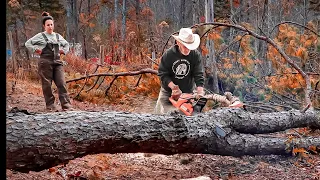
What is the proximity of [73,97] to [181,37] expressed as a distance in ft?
7.37

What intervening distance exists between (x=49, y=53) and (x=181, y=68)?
1290mm

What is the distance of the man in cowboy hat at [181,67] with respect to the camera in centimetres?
254

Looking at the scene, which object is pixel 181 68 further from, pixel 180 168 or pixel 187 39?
pixel 180 168

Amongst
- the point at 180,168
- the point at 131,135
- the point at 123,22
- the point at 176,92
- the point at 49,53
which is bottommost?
the point at 180,168

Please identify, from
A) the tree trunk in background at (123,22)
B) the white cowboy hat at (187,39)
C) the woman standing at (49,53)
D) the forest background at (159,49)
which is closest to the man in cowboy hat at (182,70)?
the white cowboy hat at (187,39)

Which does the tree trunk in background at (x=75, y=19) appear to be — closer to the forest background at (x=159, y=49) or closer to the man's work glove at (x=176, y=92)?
the forest background at (x=159, y=49)

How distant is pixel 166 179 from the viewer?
2080 millimetres

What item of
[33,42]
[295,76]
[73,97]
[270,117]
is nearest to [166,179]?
[270,117]

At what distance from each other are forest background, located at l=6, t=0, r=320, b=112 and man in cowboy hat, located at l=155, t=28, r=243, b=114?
361 mm

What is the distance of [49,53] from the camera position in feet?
10.6

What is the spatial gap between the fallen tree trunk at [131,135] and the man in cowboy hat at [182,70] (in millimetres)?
237

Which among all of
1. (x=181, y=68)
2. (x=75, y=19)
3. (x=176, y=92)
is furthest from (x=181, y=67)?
(x=75, y=19)

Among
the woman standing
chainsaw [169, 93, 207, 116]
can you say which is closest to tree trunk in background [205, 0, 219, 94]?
the woman standing

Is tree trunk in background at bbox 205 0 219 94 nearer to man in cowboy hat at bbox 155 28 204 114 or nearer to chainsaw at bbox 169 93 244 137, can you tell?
man in cowboy hat at bbox 155 28 204 114
